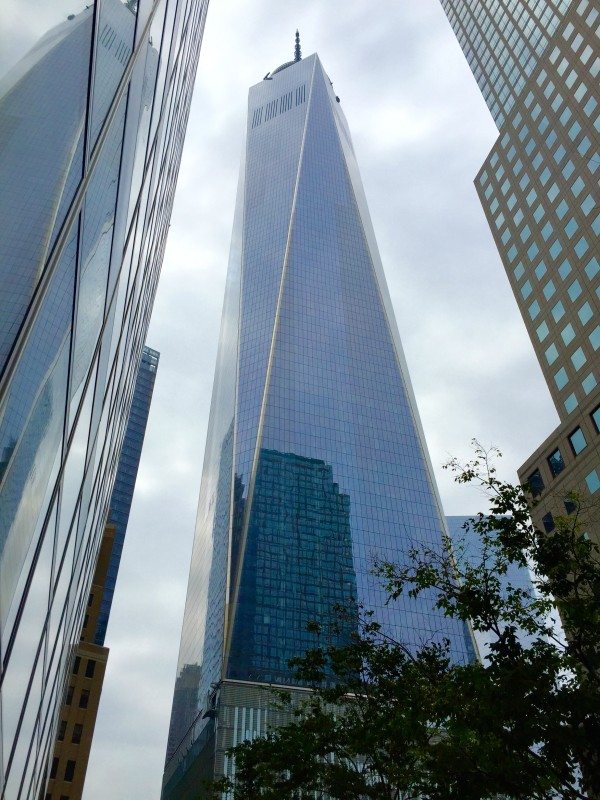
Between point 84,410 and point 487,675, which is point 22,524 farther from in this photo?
point 487,675

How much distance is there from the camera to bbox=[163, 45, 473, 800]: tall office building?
121562 millimetres

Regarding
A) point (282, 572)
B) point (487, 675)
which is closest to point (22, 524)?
point (487, 675)

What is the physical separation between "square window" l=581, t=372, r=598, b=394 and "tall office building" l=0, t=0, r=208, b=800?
43.9 meters

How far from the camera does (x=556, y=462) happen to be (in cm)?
5000

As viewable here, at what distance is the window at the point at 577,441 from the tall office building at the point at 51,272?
4270cm

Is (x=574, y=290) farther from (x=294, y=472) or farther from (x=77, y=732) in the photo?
(x=294, y=472)

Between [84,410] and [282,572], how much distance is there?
123148 mm

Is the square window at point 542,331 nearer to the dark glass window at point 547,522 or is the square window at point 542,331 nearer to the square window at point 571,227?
the square window at point 571,227

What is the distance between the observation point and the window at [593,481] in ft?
146

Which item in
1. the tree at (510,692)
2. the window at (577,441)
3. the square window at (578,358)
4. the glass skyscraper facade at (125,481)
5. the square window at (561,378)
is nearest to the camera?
the tree at (510,692)

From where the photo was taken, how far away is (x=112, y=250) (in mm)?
9414

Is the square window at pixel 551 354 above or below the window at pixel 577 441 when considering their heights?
above

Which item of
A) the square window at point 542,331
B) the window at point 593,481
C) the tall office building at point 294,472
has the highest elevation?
the tall office building at point 294,472

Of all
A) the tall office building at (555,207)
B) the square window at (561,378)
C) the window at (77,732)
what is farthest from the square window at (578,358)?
the window at (77,732)
